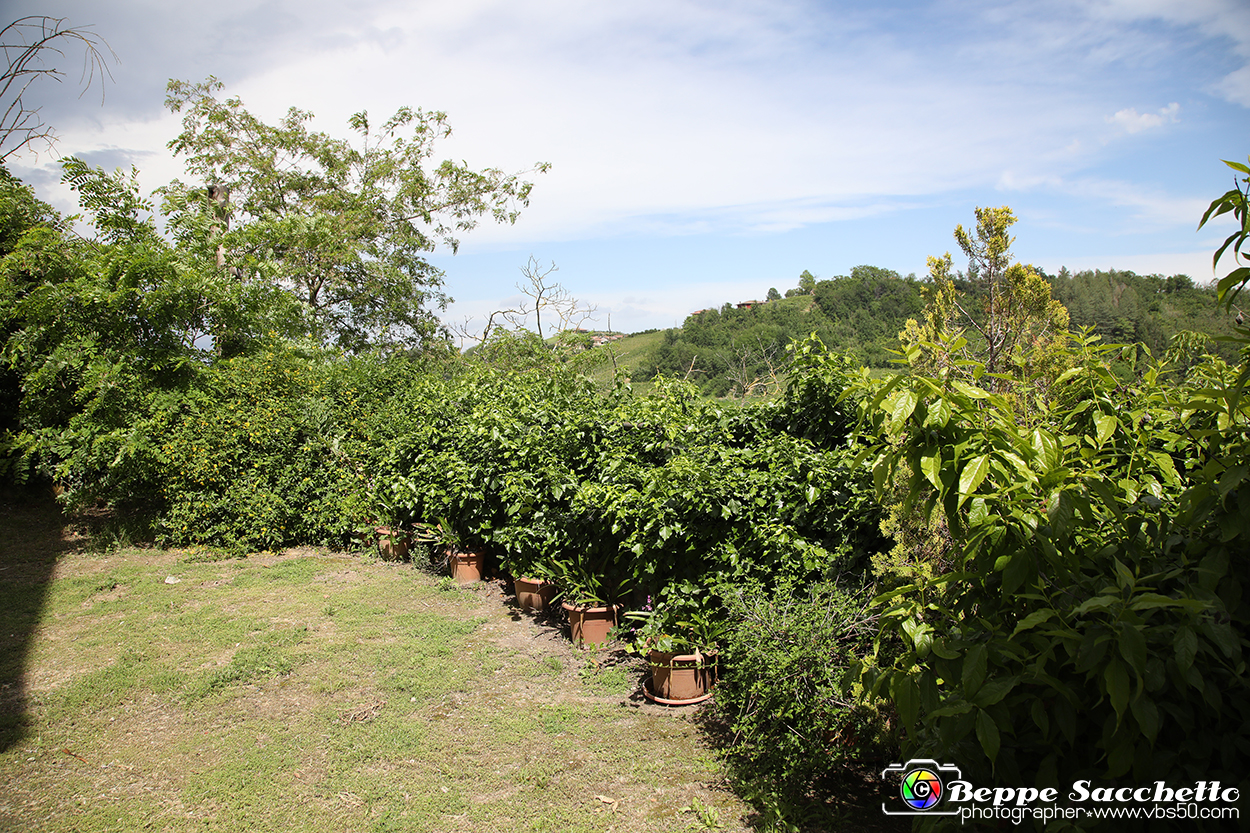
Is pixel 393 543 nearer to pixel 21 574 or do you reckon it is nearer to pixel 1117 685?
pixel 21 574

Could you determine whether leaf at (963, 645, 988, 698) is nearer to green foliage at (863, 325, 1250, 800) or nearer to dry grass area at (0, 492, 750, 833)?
green foliage at (863, 325, 1250, 800)

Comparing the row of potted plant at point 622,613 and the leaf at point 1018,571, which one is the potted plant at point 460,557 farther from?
the leaf at point 1018,571

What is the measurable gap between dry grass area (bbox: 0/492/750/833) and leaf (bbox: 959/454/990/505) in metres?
2.02

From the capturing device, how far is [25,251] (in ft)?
23.8

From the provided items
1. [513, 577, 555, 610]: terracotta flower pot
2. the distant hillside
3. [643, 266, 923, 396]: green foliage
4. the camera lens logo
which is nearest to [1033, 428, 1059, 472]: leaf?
the camera lens logo

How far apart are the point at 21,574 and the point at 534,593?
15.9 ft

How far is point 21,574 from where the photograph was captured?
607 centimetres

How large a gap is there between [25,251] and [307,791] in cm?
746

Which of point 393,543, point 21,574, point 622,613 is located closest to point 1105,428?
point 622,613

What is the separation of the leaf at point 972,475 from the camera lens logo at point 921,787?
1101 millimetres

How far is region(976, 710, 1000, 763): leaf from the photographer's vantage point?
1327mm

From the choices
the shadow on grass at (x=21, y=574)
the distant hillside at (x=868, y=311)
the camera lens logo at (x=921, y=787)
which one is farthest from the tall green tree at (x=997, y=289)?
the shadow on grass at (x=21, y=574)

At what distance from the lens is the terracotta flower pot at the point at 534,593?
205 inches

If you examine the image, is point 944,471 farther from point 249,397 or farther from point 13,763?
point 249,397
